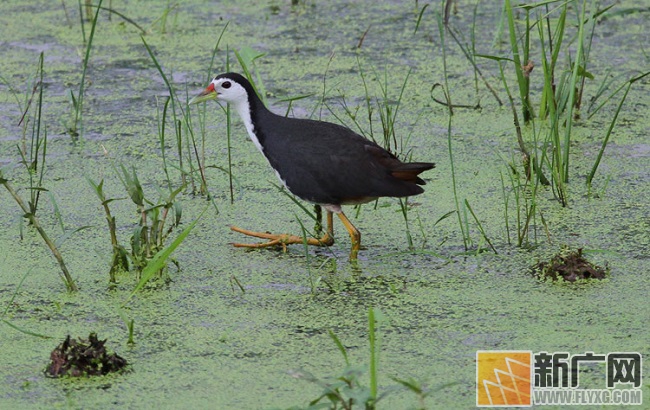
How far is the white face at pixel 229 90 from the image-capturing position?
406cm

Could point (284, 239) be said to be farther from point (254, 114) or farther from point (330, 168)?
point (254, 114)

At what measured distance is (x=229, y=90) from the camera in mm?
4090

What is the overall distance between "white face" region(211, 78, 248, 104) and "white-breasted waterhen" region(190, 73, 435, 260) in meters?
0.17

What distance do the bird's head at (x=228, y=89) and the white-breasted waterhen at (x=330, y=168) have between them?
0.58 feet

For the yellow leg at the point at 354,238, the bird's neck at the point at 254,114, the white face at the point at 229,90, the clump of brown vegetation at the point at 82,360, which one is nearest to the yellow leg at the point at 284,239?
the yellow leg at the point at 354,238

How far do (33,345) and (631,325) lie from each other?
171 centimetres

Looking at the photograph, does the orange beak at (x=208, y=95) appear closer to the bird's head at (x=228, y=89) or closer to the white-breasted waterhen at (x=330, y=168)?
the bird's head at (x=228, y=89)

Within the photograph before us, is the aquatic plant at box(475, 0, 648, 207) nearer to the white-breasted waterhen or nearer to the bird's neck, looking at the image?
the white-breasted waterhen

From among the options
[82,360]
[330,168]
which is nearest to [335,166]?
[330,168]

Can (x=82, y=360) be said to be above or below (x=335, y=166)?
below

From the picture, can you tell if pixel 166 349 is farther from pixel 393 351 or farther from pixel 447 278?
pixel 447 278

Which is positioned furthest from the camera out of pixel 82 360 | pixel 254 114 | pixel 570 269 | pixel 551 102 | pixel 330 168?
pixel 551 102

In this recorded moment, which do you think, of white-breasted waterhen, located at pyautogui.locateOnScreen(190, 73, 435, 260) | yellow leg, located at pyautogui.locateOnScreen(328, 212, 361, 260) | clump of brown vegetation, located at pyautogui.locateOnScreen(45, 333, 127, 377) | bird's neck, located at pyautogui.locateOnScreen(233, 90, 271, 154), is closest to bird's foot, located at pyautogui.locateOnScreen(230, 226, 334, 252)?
white-breasted waterhen, located at pyautogui.locateOnScreen(190, 73, 435, 260)

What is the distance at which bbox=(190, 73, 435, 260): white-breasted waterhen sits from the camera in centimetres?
371
